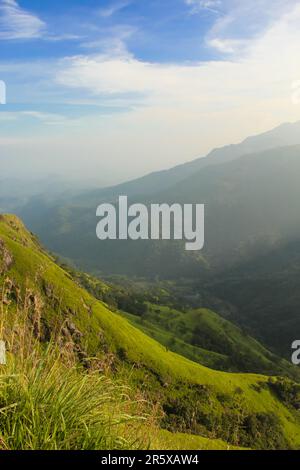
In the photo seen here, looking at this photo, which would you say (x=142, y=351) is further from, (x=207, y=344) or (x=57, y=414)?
(x=57, y=414)

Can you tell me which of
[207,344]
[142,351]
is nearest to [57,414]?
[142,351]

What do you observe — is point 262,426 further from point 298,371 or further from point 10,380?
point 10,380

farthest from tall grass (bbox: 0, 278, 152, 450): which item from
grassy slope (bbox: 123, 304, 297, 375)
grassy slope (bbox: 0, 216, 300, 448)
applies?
grassy slope (bbox: 123, 304, 297, 375)

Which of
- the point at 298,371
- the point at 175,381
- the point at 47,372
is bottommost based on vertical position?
the point at 298,371

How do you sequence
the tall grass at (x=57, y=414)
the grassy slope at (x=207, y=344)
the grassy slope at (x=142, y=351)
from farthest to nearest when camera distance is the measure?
1. the grassy slope at (x=207, y=344)
2. the grassy slope at (x=142, y=351)
3. the tall grass at (x=57, y=414)

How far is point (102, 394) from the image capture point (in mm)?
6512

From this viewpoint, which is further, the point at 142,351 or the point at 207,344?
the point at 207,344

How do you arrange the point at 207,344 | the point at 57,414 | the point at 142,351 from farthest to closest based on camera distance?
the point at 207,344 → the point at 142,351 → the point at 57,414

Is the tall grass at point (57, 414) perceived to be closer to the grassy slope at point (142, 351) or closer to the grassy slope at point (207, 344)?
the grassy slope at point (142, 351)

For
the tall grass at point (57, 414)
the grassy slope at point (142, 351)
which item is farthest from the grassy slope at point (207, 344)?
the tall grass at point (57, 414)

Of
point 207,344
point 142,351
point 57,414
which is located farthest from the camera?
point 207,344

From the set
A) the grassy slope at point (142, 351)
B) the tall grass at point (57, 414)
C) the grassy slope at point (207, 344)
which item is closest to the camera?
the tall grass at point (57, 414)
